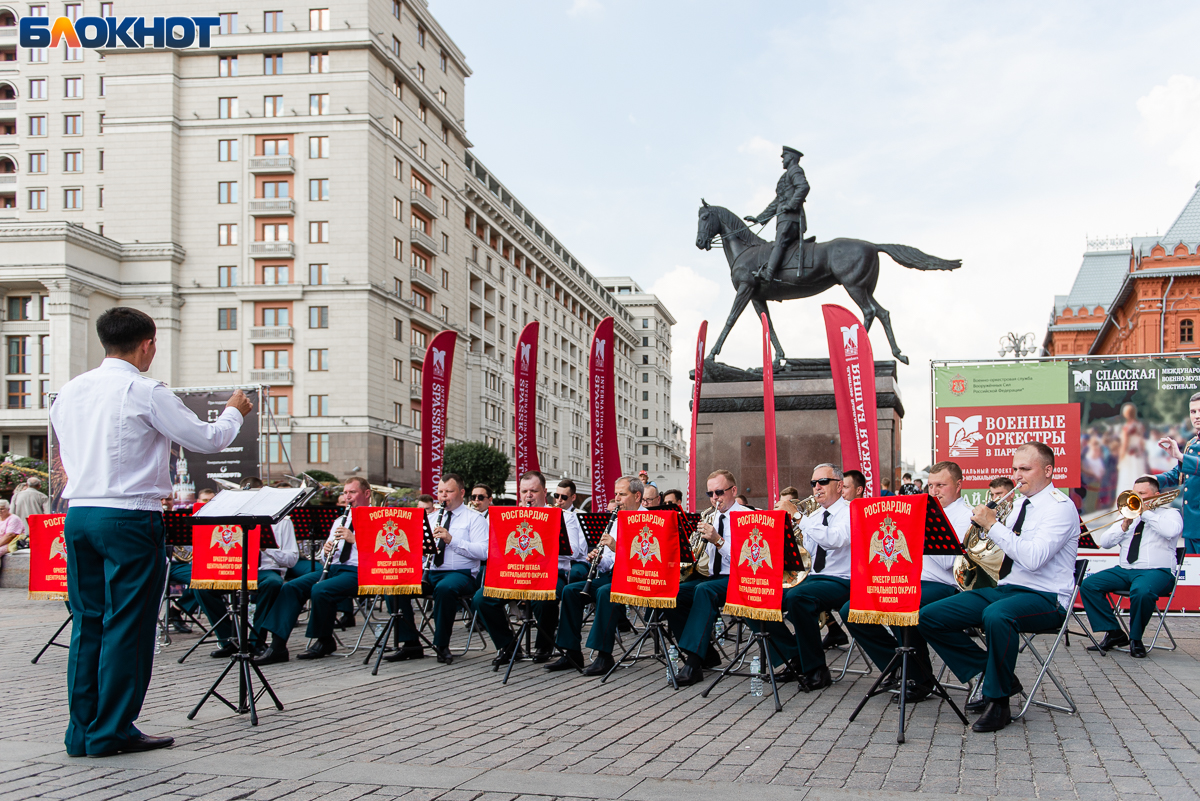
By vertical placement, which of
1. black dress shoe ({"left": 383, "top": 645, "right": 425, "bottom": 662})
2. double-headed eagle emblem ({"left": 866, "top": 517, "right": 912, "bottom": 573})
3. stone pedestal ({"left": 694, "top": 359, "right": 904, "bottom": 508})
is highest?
stone pedestal ({"left": 694, "top": 359, "right": 904, "bottom": 508})

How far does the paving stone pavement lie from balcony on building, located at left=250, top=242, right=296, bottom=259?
55579 millimetres

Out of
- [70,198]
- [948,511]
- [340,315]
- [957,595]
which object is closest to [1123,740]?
[957,595]

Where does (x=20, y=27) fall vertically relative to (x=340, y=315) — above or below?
above

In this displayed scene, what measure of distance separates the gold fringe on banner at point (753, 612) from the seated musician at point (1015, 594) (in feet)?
3.38

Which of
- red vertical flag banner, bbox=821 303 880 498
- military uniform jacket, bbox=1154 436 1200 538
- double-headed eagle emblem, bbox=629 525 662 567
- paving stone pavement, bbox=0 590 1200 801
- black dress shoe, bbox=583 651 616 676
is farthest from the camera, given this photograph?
red vertical flag banner, bbox=821 303 880 498

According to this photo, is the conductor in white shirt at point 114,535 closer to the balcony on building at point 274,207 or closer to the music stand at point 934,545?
the music stand at point 934,545

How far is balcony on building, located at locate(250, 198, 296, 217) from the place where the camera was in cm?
6072

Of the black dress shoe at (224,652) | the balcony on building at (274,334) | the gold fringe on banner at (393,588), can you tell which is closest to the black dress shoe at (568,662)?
the gold fringe on banner at (393,588)

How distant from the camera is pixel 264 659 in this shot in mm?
9391

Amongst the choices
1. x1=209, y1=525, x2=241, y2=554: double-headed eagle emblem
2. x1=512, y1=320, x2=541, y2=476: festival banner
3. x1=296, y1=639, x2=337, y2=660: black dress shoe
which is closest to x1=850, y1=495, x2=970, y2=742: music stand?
x1=296, y1=639, x2=337, y2=660: black dress shoe

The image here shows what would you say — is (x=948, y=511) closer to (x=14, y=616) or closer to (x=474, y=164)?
(x=14, y=616)

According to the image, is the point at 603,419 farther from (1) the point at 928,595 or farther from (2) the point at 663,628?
(1) the point at 928,595

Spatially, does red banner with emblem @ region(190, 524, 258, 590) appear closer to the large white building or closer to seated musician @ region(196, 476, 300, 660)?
seated musician @ region(196, 476, 300, 660)

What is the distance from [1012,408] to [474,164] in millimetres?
71744
